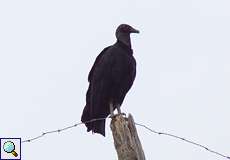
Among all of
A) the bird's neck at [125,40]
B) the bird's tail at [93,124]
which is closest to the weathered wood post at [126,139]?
the bird's tail at [93,124]

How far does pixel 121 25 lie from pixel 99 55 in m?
0.71

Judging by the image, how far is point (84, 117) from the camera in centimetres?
639

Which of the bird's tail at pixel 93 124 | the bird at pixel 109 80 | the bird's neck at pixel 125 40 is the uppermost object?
the bird's neck at pixel 125 40

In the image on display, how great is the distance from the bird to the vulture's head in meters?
0.23

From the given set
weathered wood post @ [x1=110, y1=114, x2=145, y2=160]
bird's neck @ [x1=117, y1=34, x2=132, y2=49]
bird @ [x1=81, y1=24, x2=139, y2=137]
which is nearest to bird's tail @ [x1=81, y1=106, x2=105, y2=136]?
bird @ [x1=81, y1=24, x2=139, y2=137]

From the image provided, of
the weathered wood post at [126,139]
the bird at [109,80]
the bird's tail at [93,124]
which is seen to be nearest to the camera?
the weathered wood post at [126,139]

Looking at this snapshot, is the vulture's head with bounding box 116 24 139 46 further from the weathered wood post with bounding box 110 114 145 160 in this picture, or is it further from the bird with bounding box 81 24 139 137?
the weathered wood post with bounding box 110 114 145 160

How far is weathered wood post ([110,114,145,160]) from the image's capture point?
4848mm

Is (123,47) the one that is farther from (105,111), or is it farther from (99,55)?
(105,111)

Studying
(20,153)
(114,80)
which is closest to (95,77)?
(114,80)

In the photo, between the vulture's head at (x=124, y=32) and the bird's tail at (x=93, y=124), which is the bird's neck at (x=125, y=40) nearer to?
the vulture's head at (x=124, y=32)

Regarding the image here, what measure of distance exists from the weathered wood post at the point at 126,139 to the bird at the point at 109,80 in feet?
4.61

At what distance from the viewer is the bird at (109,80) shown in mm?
6719

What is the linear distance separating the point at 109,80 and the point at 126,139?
6.68ft
